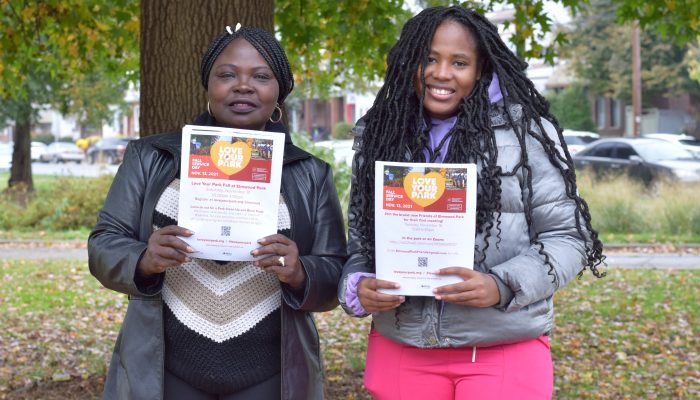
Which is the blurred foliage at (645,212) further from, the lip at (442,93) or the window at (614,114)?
the window at (614,114)

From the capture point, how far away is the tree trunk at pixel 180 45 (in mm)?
4719

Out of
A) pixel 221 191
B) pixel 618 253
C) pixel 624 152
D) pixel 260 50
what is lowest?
pixel 618 253

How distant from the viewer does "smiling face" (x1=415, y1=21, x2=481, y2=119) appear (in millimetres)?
2930

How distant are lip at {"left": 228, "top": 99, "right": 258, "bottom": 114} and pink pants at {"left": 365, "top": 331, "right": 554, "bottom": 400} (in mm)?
858

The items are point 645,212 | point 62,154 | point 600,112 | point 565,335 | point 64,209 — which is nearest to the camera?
point 565,335

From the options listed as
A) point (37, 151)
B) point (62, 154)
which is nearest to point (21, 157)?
point (62, 154)

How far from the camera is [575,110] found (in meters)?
44.6

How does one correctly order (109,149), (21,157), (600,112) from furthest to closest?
(600,112), (109,149), (21,157)

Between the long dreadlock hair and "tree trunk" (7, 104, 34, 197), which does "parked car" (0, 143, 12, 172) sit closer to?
"tree trunk" (7, 104, 34, 197)

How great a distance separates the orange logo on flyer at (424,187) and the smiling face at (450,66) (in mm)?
300

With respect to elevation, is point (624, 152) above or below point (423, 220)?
above

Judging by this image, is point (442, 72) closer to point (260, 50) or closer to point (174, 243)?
point (260, 50)

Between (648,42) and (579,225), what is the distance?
127ft

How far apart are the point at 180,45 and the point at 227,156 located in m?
2.04
